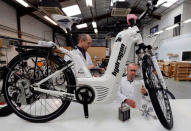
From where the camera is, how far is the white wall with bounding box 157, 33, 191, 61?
19.1ft

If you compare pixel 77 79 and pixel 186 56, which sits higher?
pixel 186 56

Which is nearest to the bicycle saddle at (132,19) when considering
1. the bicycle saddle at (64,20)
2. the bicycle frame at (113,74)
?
the bicycle frame at (113,74)

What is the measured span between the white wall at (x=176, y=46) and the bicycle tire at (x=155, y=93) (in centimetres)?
676

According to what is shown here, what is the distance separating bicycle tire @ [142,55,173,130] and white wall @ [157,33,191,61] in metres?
6.76

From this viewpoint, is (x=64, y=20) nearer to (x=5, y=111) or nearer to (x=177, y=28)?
(x=5, y=111)

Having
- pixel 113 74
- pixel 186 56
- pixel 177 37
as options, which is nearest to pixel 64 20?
pixel 113 74

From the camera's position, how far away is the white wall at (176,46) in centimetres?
583

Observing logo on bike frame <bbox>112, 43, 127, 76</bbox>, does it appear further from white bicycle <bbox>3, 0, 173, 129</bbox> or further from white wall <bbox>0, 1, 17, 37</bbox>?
white wall <bbox>0, 1, 17, 37</bbox>

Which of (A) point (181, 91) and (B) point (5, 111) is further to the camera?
(A) point (181, 91)

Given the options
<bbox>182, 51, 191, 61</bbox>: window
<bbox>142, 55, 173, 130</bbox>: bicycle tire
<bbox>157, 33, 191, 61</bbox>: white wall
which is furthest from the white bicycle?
<bbox>157, 33, 191, 61</bbox>: white wall

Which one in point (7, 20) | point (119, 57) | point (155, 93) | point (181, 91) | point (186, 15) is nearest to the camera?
point (155, 93)

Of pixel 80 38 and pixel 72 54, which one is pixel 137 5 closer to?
pixel 80 38

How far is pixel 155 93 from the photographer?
0.81 m

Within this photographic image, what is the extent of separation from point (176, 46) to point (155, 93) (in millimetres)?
7564
